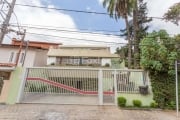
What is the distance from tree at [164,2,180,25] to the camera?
1444 cm

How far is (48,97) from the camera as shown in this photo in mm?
12227

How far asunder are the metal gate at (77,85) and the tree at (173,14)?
20.7ft

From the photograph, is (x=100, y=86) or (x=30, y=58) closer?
(x=100, y=86)

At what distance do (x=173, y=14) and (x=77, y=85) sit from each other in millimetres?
9829

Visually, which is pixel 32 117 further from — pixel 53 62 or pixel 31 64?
pixel 53 62

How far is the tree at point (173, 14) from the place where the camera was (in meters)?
14.4

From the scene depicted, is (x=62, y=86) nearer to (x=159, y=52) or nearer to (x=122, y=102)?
(x=122, y=102)

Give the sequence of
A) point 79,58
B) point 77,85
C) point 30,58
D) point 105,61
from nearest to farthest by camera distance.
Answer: point 77,85 < point 30,58 < point 105,61 < point 79,58

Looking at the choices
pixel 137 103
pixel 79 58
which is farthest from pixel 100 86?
pixel 79 58

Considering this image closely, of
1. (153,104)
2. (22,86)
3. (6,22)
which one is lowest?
(153,104)

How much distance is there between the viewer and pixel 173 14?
14.9 meters

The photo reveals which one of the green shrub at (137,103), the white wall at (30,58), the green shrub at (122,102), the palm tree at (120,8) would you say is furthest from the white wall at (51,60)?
the green shrub at (137,103)

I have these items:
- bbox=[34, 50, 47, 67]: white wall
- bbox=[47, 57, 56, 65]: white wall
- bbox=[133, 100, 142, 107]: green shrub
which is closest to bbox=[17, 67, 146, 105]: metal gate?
bbox=[133, 100, 142, 107]: green shrub

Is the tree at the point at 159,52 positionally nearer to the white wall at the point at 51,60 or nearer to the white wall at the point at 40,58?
the white wall at the point at 40,58
